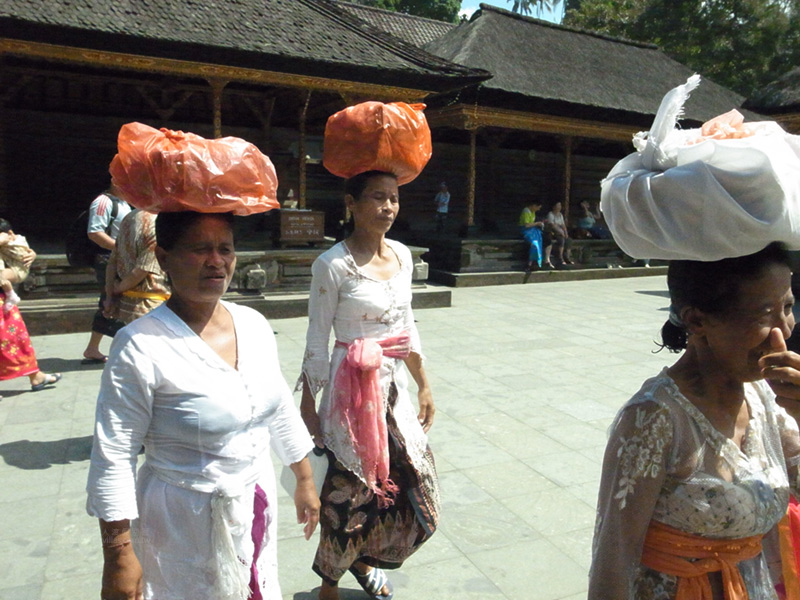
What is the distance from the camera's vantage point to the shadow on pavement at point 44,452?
13.4ft

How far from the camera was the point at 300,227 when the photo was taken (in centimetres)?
1017

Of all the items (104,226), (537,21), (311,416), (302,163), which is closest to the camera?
(311,416)

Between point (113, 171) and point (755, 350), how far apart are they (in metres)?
1.67

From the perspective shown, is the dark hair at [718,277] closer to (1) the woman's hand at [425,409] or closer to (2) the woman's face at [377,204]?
(2) the woman's face at [377,204]

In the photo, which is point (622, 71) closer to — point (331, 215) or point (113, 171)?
point (331, 215)

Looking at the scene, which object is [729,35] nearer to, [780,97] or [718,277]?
[780,97]

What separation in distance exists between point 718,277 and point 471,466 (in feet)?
9.63

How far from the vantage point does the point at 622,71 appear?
1728 cm

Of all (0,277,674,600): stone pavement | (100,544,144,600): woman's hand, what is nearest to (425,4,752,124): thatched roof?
(0,277,674,600): stone pavement

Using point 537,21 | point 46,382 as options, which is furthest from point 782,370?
point 537,21

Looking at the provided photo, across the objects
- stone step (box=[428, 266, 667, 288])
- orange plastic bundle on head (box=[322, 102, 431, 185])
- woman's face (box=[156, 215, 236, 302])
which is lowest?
stone step (box=[428, 266, 667, 288])

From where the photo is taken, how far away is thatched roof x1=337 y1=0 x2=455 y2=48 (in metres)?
18.7

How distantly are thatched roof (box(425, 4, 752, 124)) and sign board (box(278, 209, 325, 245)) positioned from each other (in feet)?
17.1

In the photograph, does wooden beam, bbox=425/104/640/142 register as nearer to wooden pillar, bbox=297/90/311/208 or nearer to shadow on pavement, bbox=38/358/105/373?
wooden pillar, bbox=297/90/311/208
